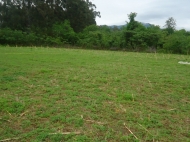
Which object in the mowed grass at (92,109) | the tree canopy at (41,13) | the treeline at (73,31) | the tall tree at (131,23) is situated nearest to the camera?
the mowed grass at (92,109)

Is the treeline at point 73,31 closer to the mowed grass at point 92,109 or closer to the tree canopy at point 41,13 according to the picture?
the tree canopy at point 41,13

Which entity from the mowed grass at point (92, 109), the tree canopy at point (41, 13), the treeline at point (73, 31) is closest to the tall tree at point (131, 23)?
the treeline at point (73, 31)

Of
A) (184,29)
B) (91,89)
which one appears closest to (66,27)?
(184,29)

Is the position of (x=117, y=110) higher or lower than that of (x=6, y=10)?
lower

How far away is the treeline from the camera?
18656 millimetres

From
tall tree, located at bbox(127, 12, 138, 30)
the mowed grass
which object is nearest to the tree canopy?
tall tree, located at bbox(127, 12, 138, 30)

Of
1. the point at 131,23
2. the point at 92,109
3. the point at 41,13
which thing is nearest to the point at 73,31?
the point at 41,13

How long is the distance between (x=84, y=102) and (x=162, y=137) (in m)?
1.48

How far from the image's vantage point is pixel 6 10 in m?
24.2

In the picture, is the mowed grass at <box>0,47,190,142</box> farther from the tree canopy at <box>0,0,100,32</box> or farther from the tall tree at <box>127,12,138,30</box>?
the tree canopy at <box>0,0,100,32</box>

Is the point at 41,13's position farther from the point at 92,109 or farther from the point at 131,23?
the point at 92,109

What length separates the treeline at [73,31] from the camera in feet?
61.2

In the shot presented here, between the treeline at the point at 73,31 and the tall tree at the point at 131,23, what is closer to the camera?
the treeline at the point at 73,31

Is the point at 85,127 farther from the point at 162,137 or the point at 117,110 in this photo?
the point at 162,137
